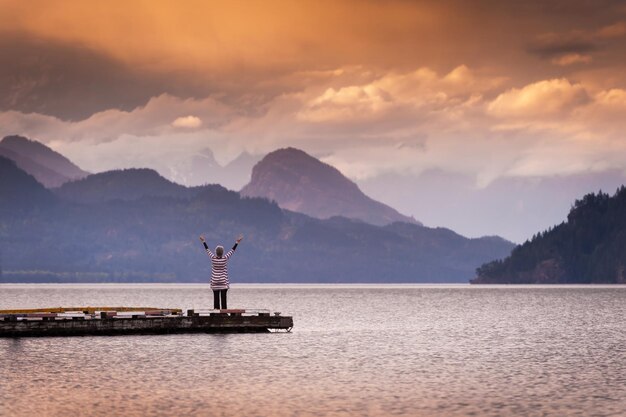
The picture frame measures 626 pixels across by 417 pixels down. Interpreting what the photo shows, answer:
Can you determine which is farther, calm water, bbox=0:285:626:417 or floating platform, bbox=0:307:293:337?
floating platform, bbox=0:307:293:337

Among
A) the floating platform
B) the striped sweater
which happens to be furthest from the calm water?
the striped sweater

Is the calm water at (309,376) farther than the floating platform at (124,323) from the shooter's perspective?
No

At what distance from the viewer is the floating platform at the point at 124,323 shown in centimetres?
7400

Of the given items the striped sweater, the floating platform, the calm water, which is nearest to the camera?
the calm water

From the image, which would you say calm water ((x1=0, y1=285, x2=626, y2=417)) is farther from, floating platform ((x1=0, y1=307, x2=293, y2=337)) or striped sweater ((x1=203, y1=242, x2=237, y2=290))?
striped sweater ((x1=203, y1=242, x2=237, y2=290))

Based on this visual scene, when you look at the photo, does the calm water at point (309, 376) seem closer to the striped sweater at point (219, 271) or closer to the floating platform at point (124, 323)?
the floating platform at point (124, 323)

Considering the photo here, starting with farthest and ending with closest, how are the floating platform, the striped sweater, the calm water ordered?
the floating platform → the striped sweater → the calm water

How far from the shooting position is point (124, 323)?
253 ft

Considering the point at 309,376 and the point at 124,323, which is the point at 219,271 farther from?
the point at 309,376

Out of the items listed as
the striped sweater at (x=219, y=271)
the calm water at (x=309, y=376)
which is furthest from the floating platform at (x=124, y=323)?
the striped sweater at (x=219, y=271)

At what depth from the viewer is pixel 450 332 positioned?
98.6 m

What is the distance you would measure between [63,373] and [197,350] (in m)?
14.4

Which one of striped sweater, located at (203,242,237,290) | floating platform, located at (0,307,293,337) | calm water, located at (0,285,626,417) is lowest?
calm water, located at (0,285,626,417)

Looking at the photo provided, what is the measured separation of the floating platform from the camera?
7400 centimetres
